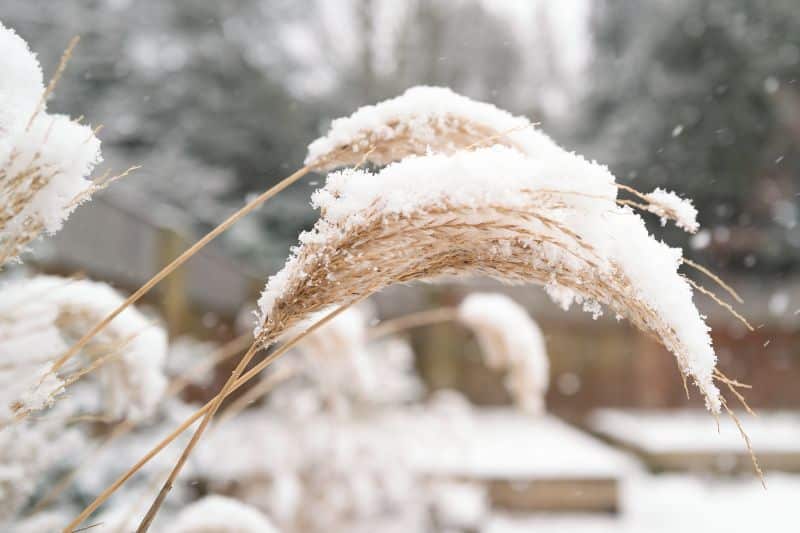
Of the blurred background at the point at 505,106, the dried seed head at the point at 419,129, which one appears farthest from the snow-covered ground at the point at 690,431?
the dried seed head at the point at 419,129

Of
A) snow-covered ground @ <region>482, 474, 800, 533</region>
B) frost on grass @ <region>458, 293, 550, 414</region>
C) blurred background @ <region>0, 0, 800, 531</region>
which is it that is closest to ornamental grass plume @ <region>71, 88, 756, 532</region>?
frost on grass @ <region>458, 293, 550, 414</region>

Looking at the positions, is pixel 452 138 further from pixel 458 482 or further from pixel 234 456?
pixel 458 482

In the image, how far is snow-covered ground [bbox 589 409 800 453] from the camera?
5781 mm

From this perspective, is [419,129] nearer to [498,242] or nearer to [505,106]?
[498,242]

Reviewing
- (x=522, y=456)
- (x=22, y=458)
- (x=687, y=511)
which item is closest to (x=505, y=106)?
(x=522, y=456)

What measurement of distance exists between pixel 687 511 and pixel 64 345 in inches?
191

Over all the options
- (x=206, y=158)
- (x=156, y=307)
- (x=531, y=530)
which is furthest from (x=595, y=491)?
(x=206, y=158)

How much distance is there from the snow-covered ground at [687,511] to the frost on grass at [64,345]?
3078mm

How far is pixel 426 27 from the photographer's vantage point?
412 inches

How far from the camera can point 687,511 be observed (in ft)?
16.2

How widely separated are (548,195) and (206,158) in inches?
346

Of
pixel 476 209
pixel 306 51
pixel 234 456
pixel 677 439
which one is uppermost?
pixel 306 51

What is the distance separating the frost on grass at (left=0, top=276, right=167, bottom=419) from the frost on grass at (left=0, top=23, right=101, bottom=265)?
0.42 feet

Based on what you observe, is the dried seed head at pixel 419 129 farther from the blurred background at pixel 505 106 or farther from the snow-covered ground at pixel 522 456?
the blurred background at pixel 505 106
